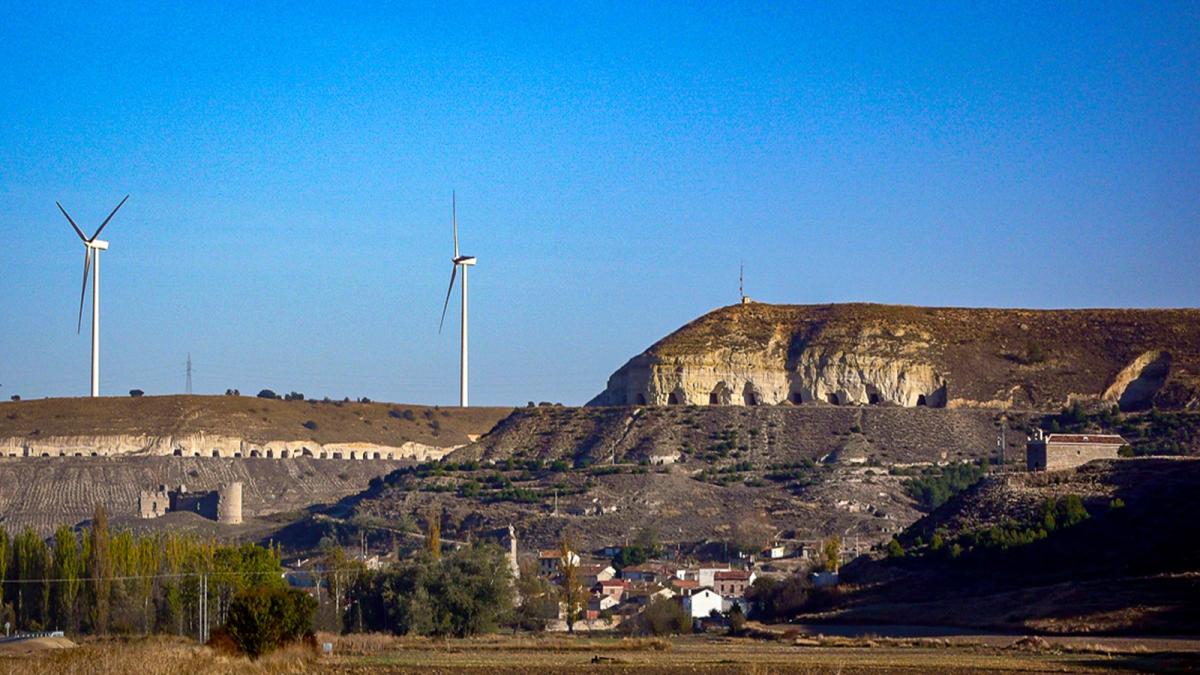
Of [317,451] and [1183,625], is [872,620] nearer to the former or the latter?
[1183,625]

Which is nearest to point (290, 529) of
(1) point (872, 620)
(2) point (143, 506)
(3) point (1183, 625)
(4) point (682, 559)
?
(2) point (143, 506)

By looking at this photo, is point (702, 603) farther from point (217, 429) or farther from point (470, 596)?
point (217, 429)

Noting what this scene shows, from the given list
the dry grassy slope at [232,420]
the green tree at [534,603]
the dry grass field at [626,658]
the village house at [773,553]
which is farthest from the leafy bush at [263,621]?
the dry grassy slope at [232,420]

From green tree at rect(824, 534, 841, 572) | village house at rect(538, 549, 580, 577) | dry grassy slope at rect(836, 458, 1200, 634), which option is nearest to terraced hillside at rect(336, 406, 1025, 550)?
village house at rect(538, 549, 580, 577)

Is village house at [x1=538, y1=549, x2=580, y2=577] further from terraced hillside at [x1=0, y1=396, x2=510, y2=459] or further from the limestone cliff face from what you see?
terraced hillside at [x1=0, y1=396, x2=510, y2=459]

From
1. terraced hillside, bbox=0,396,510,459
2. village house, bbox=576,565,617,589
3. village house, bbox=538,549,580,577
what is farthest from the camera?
terraced hillside, bbox=0,396,510,459

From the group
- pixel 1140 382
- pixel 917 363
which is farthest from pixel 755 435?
pixel 1140 382
